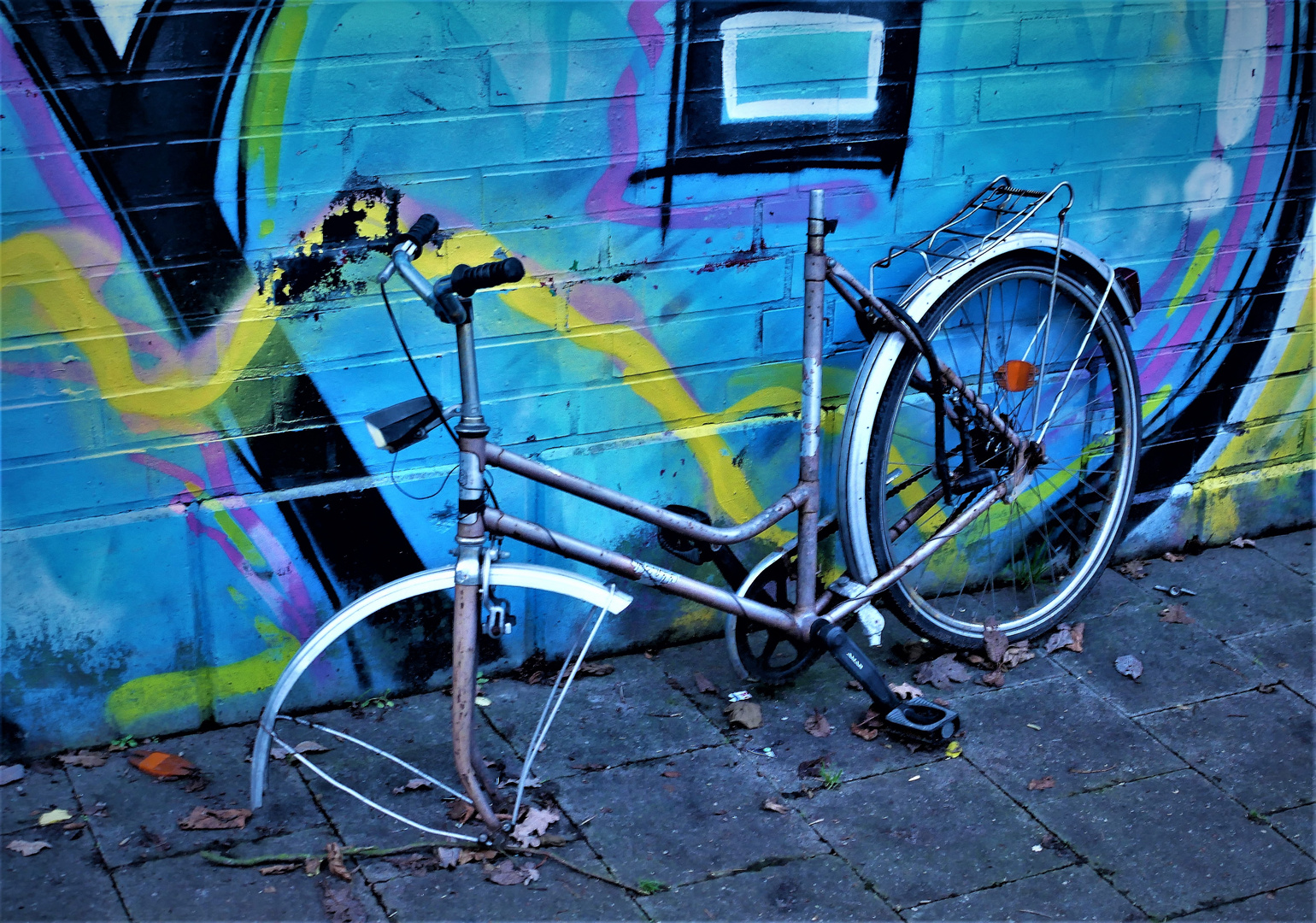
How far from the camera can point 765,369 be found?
4.39m

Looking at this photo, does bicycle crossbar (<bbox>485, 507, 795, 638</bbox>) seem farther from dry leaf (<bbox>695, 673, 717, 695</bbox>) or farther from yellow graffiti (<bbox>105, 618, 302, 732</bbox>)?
yellow graffiti (<bbox>105, 618, 302, 732</bbox>)

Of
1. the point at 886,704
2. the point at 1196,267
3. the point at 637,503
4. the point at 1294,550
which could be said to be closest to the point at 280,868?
the point at 637,503

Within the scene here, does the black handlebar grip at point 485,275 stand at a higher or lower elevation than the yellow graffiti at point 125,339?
higher

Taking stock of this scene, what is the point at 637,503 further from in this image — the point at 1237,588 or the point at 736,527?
the point at 1237,588

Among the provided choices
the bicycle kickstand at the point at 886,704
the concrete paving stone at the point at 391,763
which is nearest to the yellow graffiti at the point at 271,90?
the concrete paving stone at the point at 391,763

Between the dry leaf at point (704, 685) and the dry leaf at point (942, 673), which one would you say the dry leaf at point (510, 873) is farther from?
the dry leaf at point (942, 673)

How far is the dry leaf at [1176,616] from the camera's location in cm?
473

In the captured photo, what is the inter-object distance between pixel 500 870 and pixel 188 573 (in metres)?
1.32

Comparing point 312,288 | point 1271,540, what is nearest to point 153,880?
point 312,288

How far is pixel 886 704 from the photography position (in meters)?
4.03

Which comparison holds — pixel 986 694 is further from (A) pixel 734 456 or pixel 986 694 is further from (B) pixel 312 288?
(B) pixel 312 288

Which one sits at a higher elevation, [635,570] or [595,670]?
[635,570]

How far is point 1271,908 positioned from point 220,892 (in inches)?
107

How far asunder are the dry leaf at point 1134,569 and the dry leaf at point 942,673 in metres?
1.07
